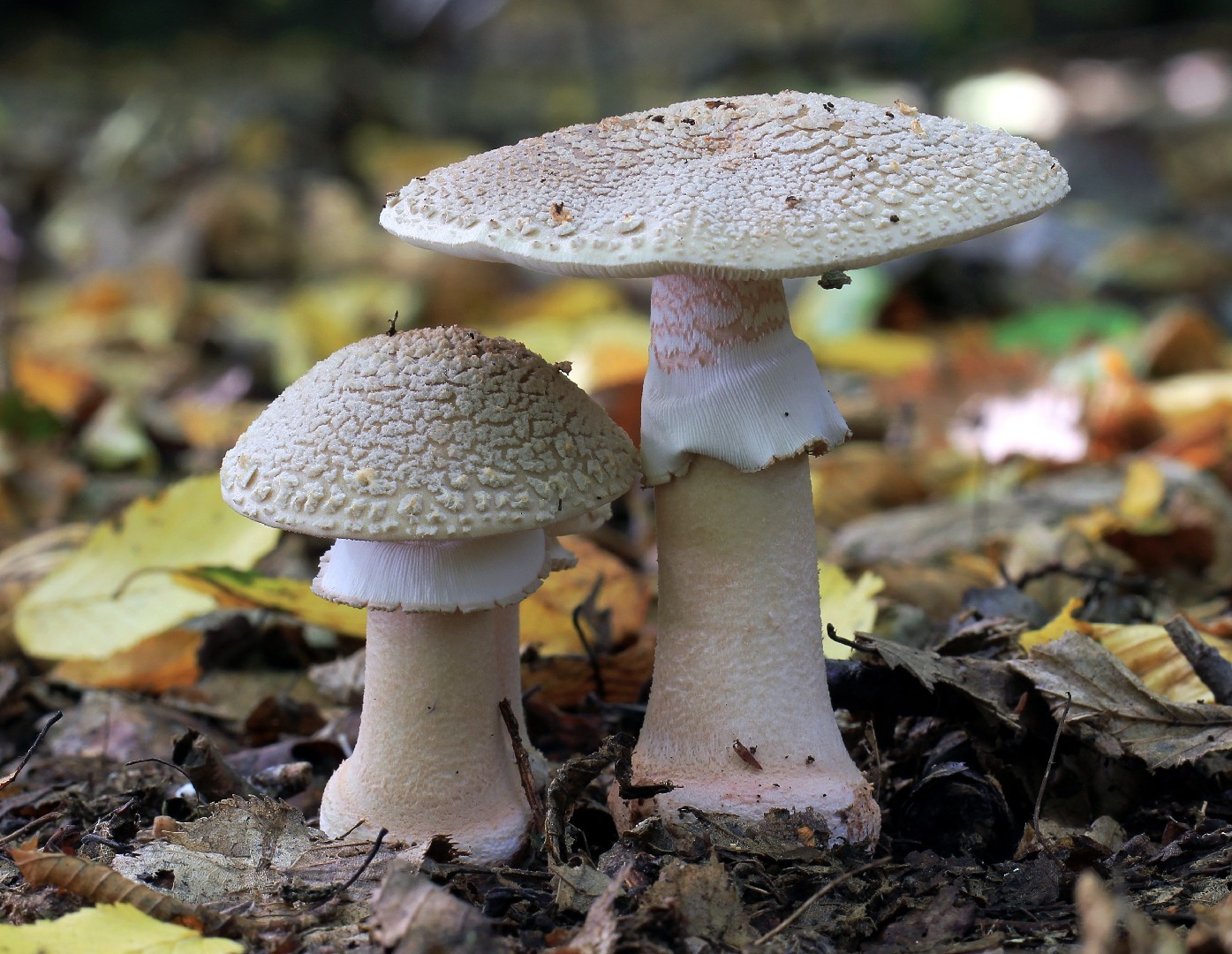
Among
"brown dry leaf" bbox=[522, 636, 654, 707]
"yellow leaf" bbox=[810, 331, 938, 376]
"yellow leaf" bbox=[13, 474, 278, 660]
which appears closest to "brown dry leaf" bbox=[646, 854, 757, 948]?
"brown dry leaf" bbox=[522, 636, 654, 707]

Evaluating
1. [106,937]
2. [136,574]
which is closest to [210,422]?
[136,574]

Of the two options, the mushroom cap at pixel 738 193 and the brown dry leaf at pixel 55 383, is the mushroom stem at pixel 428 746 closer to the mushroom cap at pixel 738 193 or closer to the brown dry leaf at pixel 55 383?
the mushroom cap at pixel 738 193

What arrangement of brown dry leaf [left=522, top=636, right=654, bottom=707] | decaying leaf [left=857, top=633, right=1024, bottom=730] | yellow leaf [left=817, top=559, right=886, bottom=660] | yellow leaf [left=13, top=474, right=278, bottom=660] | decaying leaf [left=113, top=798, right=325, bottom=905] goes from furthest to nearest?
yellow leaf [left=13, top=474, right=278, bottom=660], brown dry leaf [left=522, top=636, right=654, bottom=707], yellow leaf [left=817, top=559, right=886, bottom=660], decaying leaf [left=857, top=633, right=1024, bottom=730], decaying leaf [left=113, top=798, right=325, bottom=905]

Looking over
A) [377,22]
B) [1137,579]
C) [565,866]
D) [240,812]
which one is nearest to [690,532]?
[565,866]

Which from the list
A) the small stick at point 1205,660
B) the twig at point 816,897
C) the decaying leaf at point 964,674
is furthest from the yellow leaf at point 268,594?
the small stick at point 1205,660

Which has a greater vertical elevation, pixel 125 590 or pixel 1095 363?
pixel 125 590

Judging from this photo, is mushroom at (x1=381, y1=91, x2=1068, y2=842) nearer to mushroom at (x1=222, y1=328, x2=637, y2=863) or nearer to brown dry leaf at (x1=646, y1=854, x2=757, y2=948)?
mushroom at (x1=222, y1=328, x2=637, y2=863)

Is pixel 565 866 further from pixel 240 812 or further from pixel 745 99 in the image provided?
pixel 745 99
